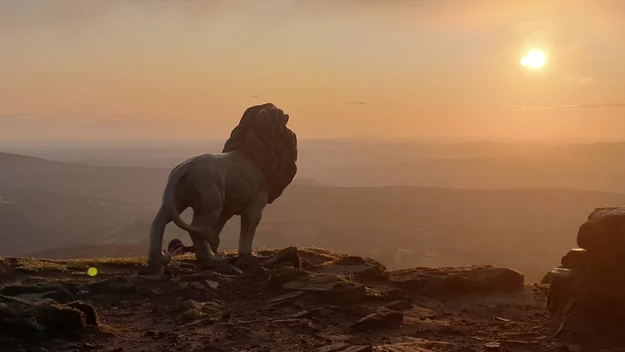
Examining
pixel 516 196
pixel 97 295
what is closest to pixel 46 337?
pixel 97 295

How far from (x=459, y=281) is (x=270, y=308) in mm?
4290

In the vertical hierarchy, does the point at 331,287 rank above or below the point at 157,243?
below

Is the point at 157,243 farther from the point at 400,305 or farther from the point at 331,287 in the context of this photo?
the point at 400,305

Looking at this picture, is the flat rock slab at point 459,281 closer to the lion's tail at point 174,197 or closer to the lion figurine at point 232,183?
the lion figurine at point 232,183

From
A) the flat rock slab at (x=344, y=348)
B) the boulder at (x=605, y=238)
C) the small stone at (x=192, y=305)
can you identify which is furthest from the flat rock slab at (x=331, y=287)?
the boulder at (x=605, y=238)

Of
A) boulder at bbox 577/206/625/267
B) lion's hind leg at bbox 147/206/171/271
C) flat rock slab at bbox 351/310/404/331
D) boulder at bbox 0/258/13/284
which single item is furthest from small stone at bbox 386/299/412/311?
boulder at bbox 0/258/13/284

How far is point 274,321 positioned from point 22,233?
112 metres

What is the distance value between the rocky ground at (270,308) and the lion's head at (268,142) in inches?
73.7

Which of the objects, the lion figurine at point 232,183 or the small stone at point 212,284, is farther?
the lion figurine at point 232,183

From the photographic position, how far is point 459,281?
11.6 m

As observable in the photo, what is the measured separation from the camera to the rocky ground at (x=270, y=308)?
7.58 metres

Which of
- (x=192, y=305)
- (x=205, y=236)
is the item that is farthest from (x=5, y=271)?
(x=192, y=305)

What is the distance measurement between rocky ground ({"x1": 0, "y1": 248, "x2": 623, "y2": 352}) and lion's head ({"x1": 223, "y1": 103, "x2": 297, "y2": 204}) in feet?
6.14

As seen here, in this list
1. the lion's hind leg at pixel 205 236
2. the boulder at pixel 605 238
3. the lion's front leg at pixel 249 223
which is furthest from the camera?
the lion's front leg at pixel 249 223
